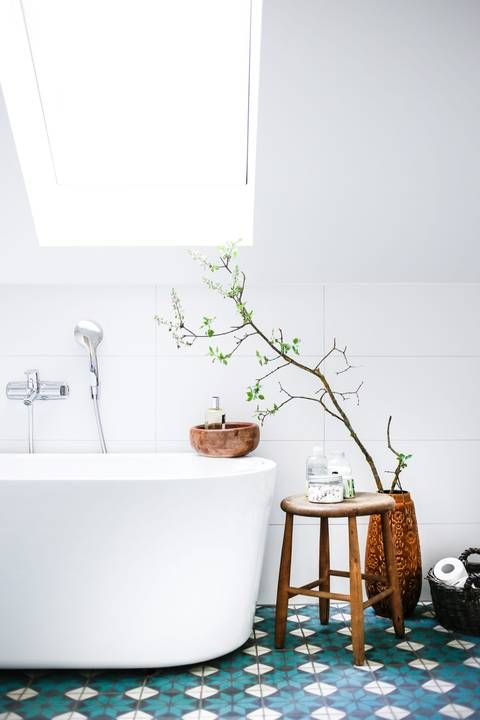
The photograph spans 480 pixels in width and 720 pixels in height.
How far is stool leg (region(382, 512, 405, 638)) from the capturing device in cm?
254

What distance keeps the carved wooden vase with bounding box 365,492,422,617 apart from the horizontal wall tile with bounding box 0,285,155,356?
1205 mm

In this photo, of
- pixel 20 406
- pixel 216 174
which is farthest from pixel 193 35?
pixel 20 406

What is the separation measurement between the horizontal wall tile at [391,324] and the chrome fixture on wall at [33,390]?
3.92 feet

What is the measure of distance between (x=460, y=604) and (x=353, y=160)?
1.70 metres

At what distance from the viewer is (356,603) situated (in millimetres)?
2348

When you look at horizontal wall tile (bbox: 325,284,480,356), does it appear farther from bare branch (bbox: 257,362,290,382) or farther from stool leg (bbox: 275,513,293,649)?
stool leg (bbox: 275,513,293,649)

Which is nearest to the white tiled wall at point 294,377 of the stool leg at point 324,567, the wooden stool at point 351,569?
the stool leg at point 324,567

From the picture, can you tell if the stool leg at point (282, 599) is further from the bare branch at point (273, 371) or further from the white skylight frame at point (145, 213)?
the white skylight frame at point (145, 213)

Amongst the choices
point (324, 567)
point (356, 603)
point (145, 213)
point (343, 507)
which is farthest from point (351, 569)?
point (145, 213)

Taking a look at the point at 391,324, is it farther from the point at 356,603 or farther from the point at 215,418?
the point at 356,603

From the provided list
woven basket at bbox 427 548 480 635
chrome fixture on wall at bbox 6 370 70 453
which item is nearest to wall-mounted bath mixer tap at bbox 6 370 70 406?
chrome fixture on wall at bbox 6 370 70 453

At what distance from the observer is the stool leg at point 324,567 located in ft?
8.77

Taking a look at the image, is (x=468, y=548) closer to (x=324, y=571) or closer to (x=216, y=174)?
(x=324, y=571)

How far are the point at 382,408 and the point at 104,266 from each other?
1.34 metres
